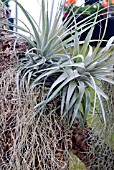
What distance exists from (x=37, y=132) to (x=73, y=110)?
13 cm

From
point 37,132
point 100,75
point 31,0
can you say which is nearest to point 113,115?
point 100,75

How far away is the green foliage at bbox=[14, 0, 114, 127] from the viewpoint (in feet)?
3.10

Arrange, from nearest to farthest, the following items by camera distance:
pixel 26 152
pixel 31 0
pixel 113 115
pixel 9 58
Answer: pixel 26 152
pixel 9 58
pixel 113 115
pixel 31 0

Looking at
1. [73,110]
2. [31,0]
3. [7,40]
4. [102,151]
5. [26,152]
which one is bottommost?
[102,151]

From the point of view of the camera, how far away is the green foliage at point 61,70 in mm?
945

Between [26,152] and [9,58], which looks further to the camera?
[9,58]

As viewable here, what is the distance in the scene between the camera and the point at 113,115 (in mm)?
1241

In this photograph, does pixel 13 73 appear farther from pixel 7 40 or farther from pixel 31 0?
pixel 31 0

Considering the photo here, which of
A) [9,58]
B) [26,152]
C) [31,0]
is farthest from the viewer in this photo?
[31,0]

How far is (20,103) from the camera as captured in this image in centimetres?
95

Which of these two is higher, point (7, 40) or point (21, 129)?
point (7, 40)

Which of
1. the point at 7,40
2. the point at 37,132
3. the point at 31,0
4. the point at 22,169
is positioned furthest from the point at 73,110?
the point at 31,0

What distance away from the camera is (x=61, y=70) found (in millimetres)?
964

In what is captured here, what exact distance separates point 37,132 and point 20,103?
10 cm
